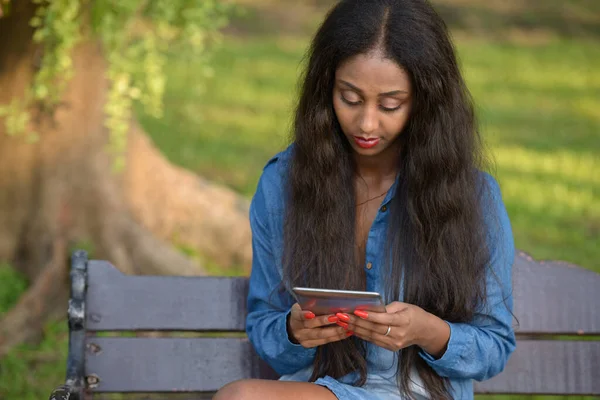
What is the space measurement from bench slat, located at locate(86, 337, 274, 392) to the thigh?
1.67 feet

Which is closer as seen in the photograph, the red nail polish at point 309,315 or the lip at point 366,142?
the red nail polish at point 309,315

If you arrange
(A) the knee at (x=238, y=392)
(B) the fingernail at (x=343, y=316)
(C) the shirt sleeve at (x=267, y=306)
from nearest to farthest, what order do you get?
(B) the fingernail at (x=343, y=316)
(A) the knee at (x=238, y=392)
(C) the shirt sleeve at (x=267, y=306)

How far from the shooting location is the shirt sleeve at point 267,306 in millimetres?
2961

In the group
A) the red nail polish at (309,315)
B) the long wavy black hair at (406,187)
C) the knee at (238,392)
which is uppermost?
the long wavy black hair at (406,187)

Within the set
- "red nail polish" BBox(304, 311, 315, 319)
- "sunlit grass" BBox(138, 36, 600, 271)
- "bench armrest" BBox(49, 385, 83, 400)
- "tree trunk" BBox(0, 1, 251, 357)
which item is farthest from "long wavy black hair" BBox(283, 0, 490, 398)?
"sunlit grass" BBox(138, 36, 600, 271)

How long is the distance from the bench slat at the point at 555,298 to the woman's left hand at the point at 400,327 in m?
0.54

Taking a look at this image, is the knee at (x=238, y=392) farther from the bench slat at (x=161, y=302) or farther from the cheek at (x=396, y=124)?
the cheek at (x=396, y=124)

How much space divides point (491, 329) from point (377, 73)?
83 cm

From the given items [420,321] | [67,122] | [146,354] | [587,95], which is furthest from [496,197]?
[587,95]

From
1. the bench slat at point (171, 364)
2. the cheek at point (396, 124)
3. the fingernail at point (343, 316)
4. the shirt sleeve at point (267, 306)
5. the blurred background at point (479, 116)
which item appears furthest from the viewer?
the blurred background at point (479, 116)

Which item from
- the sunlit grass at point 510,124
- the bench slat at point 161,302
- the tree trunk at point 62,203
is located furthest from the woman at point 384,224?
the sunlit grass at point 510,124

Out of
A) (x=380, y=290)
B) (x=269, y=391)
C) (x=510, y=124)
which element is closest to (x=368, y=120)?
(x=380, y=290)

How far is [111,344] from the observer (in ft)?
10.6

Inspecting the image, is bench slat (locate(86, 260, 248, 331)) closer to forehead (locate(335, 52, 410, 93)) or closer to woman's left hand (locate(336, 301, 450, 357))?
woman's left hand (locate(336, 301, 450, 357))
